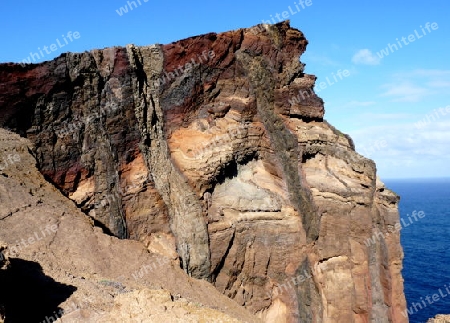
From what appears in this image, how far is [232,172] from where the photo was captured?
20.0 m

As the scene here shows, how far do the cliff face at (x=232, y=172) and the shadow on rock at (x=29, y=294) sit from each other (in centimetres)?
609

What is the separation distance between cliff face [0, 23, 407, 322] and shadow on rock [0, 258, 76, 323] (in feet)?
20.0

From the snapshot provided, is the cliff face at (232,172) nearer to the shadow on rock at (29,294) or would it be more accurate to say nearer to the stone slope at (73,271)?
the stone slope at (73,271)

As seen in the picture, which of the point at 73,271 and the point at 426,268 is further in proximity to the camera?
the point at 426,268

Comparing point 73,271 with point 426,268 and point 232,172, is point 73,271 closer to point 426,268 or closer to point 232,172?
point 232,172

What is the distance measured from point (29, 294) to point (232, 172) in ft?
38.0

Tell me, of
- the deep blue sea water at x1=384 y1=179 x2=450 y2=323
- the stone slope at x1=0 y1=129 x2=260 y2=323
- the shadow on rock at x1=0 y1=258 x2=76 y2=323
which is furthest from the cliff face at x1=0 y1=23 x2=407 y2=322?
the deep blue sea water at x1=384 y1=179 x2=450 y2=323

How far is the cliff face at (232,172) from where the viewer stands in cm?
1772

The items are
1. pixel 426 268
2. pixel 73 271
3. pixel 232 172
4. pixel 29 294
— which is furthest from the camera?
pixel 426 268

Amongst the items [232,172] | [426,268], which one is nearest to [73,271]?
[232,172]

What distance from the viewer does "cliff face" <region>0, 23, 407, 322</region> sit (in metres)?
17.7

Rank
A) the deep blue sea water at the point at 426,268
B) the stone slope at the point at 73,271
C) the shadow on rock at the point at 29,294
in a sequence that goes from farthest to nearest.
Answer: the deep blue sea water at the point at 426,268
the stone slope at the point at 73,271
the shadow on rock at the point at 29,294

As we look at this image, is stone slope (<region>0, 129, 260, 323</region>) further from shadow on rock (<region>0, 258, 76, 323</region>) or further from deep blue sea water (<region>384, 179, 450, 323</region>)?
deep blue sea water (<region>384, 179, 450, 323</region>)

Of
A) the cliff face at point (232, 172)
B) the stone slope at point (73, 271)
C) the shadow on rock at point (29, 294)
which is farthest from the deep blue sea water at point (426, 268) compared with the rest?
the shadow on rock at point (29, 294)
